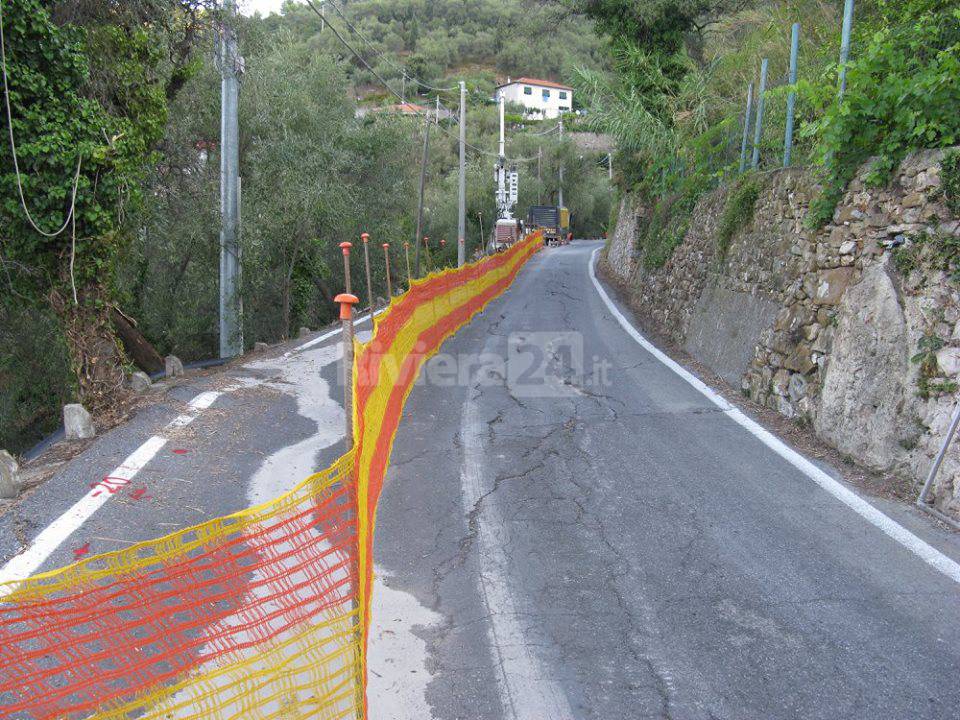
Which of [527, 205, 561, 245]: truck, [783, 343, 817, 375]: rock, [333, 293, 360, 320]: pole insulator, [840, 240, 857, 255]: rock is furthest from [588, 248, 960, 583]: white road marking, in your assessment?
[527, 205, 561, 245]: truck

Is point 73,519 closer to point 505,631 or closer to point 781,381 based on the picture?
point 505,631

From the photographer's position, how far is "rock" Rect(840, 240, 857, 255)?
7.16 meters

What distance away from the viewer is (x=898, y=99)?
644 centimetres

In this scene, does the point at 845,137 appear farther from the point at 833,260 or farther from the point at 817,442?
the point at 817,442

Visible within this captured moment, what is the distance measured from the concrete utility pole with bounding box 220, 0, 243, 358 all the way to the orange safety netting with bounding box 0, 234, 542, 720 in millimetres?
8643

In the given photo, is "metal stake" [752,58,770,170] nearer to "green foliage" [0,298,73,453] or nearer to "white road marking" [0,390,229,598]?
"white road marking" [0,390,229,598]

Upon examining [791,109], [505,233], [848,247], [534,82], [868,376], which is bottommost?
[868,376]

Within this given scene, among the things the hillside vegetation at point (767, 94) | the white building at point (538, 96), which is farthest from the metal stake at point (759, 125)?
the white building at point (538, 96)

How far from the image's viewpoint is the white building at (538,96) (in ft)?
324

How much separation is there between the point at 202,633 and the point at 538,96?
105761 millimetres

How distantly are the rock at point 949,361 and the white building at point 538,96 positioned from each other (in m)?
97.1

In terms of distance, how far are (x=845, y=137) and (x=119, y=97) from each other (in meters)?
7.74

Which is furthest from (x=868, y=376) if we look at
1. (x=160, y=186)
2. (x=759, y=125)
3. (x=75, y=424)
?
(x=160, y=186)

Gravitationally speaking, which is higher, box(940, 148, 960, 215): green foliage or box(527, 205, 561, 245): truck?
box(940, 148, 960, 215): green foliage
